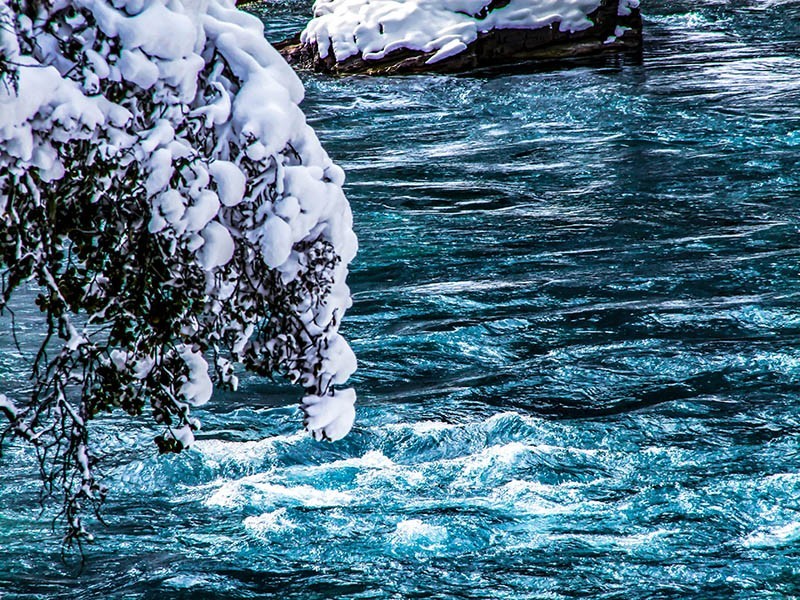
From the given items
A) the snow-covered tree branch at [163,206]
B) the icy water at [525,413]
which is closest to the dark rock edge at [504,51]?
the icy water at [525,413]

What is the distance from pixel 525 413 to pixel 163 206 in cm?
538

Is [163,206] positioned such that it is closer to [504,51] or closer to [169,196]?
[169,196]

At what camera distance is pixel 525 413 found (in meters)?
9.12

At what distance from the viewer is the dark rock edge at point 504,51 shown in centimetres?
2062

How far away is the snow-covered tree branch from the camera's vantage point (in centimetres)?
405

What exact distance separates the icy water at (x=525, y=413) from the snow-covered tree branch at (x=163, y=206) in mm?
2509

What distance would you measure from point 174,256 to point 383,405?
17.0 feet

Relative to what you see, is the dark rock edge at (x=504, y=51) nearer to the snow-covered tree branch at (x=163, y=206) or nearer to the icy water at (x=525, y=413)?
the icy water at (x=525, y=413)

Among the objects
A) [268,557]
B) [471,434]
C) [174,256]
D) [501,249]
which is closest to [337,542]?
[268,557]

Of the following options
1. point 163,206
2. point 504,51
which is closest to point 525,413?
point 163,206

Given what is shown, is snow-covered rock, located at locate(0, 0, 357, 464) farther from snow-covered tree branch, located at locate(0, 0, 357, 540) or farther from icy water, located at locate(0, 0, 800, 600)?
icy water, located at locate(0, 0, 800, 600)

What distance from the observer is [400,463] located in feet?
28.0

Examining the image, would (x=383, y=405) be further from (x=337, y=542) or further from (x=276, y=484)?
(x=337, y=542)

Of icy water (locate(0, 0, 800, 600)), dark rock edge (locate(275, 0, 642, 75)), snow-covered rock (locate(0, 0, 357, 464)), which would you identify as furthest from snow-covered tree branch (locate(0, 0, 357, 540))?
dark rock edge (locate(275, 0, 642, 75))
